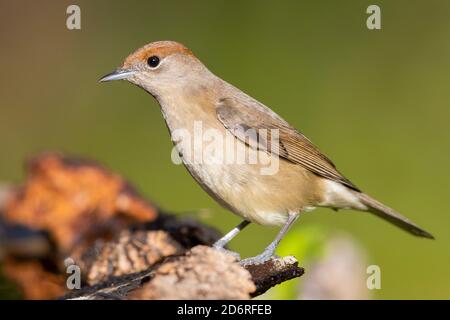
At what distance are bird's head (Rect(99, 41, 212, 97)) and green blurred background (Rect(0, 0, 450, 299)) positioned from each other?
7.14 ft

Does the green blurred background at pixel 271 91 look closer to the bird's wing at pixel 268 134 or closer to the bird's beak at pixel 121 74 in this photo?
the bird's wing at pixel 268 134

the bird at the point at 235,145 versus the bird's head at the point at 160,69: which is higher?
the bird's head at the point at 160,69

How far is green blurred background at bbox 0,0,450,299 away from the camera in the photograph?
6.71 meters

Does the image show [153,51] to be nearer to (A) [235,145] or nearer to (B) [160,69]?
(B) [160,69]

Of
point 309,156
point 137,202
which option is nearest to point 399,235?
point 309,156

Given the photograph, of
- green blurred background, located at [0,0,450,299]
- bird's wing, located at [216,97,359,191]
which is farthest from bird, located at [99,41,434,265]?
green blurred background, located at [0,0,450,299]

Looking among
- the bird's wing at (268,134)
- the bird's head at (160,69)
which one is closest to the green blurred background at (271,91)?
the bird's wing at (268,134)

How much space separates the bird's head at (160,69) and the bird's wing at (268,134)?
0.85 ft

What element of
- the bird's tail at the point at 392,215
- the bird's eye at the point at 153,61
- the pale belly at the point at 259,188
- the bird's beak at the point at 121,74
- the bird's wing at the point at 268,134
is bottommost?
the bird's tail at the point at 392,215

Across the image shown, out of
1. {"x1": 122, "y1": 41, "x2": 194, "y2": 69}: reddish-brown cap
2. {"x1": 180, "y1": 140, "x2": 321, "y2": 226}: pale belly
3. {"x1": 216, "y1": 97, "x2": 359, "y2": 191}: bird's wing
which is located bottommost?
{"x1": 180, "y1": 140, "x2": 321, "y2": 226}: pale belly

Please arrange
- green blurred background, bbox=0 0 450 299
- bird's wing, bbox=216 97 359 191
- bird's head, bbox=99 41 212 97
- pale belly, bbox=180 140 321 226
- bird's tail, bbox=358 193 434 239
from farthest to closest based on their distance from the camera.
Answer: green blurred background, bbox=0 0 450 299 → bird's tail, bbox=358 193 434 239 → bird's head, bbox=99 41 212 97 → bird's wing, bbox=216 97 359 191 → pale belly, bbox=180 140 321 226

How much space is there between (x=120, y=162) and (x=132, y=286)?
15.8ft

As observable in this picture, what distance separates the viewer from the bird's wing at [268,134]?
4066mm

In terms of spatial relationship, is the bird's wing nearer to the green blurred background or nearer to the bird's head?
the bird's head
